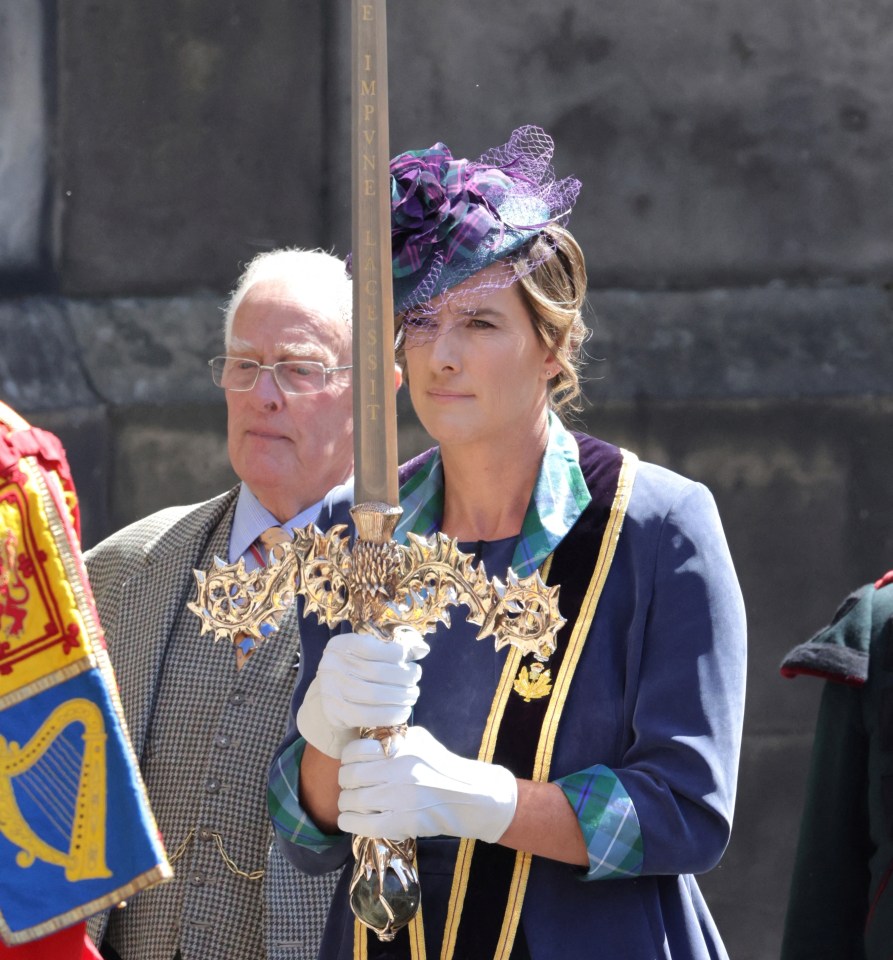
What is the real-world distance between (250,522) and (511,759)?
1.03m

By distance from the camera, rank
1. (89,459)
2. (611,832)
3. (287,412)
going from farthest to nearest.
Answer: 1. (89,459)
2. (287,412)
3. (611,832)

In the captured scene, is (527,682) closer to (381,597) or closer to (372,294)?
(381,597)

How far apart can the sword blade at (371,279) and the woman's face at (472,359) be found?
32 cm

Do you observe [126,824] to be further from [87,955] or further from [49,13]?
[49,13]

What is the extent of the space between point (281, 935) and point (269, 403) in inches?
34.6

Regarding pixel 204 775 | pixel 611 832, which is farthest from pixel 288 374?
pixel 611 832

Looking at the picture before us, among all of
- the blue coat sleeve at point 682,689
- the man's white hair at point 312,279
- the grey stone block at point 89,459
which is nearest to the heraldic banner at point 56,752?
the blue coat sleeve at point 682,689

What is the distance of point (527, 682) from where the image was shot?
2324 millimetres

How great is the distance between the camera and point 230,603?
2.13 metres

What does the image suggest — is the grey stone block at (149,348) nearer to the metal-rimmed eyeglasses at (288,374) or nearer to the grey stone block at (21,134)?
the grey stone block at (21,134)

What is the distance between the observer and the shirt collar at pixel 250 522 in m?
3.21

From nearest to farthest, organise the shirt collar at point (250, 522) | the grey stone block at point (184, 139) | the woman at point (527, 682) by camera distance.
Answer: the woman at point (527, 682), the shirt collar at point (250, 522), the grey stone block at point (184, 139)

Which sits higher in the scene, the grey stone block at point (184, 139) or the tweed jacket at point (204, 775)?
the grey stone block at point (184, 139)

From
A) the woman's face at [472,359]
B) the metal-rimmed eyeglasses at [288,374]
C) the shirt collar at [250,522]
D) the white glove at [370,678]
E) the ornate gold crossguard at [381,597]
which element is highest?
the woman's face at [472,359]
